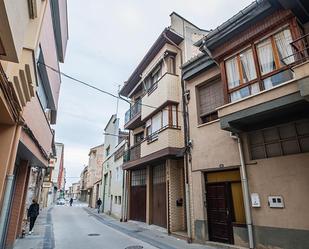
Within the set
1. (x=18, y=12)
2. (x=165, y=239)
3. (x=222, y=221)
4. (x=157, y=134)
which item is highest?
(x=157, y=134)

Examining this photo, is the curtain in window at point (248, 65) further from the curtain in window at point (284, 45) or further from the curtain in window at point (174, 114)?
the curtain in window at point (174, 114)

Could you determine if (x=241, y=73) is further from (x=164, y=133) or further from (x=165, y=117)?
(x=165, y=117)

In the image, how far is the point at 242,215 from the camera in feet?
26.8

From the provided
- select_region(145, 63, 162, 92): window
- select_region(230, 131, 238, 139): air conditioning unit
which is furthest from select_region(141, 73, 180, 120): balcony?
select_region(230, 131, 238, 139): air conditioning unit

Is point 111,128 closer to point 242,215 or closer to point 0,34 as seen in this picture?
point 242,215

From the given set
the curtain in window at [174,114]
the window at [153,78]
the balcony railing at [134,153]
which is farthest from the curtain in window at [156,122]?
the balcony railing at [134,153]

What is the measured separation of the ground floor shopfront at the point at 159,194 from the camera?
11766 mm

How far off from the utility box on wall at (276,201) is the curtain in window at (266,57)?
3919mm

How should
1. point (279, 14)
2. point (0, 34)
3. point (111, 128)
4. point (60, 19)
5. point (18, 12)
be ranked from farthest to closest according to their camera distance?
point (111, 128) → point (60, 19) → point (279, 14) → point (18, 12) → point (0, 34)

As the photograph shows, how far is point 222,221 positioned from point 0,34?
28.9 ft

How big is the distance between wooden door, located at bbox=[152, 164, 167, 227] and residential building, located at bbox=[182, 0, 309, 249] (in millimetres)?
3525

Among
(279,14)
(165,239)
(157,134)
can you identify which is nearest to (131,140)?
(157,134)

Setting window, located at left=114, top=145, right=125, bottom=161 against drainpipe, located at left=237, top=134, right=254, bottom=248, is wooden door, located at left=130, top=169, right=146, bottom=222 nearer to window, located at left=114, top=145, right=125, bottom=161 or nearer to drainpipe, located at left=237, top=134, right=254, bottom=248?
window, located at left=114, top=145, right=125, bottom=161

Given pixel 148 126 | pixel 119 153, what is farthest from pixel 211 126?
pixel 119 153
